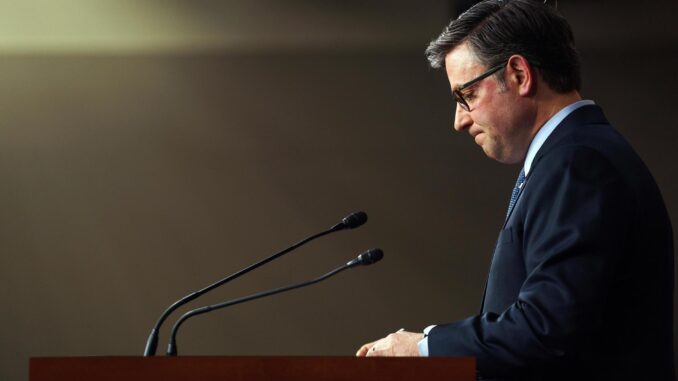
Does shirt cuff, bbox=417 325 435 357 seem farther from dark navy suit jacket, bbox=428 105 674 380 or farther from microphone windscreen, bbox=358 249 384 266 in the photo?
microphone windscreen, bbox=358 249 384 266

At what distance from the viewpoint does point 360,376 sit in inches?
43.7

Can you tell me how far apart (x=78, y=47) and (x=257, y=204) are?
1131 mm

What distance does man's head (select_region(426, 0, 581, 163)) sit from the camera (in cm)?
157

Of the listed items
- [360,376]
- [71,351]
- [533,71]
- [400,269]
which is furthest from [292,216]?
[360,376]

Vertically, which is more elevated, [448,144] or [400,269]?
[448,144]

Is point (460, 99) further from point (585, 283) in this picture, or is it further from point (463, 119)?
point (585, 283)

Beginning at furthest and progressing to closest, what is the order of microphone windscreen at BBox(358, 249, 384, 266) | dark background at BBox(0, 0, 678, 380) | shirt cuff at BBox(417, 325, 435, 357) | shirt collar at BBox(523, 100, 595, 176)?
dark background at BBox(0, 0, 678, 380) < microphone windscreen at BBox(358, 249, 384, 266) < shirt collar at BBox(523, 100, 595, 176) < shirt cuff at BBox(417, 325, 435, 357)

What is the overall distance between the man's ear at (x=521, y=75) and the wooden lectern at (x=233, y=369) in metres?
0.65

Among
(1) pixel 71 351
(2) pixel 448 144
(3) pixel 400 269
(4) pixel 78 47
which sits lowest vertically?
(1) pixel 71 351

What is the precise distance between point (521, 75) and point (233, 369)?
80cm

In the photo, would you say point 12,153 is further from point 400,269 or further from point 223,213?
point 400,269

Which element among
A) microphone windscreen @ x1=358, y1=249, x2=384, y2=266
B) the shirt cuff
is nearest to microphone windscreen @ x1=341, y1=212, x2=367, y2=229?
microphone windscreen @ x1=358, y1=249, x2=384, y2=266

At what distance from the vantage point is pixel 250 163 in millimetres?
3920

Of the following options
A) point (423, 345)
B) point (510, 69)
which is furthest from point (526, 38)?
point (423, 345)
